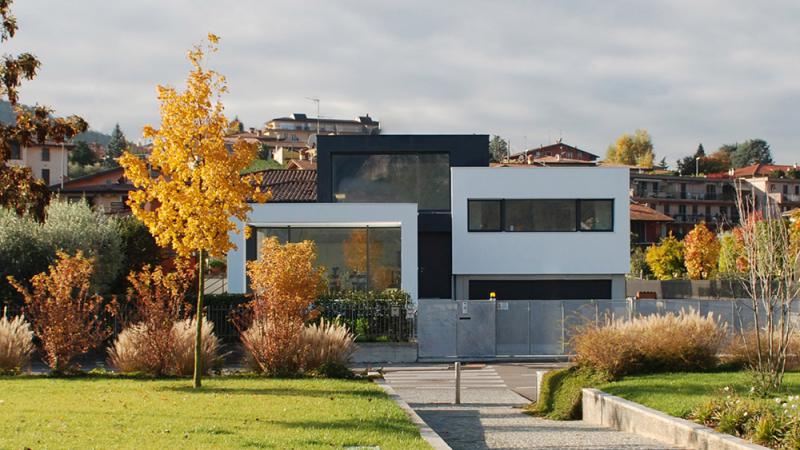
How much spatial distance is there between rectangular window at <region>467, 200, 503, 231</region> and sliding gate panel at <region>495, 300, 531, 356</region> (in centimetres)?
758

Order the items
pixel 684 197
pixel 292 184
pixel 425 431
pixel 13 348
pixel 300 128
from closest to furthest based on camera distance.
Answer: pixel 425 431 < pixel 13 348 < pixel 292 184 < pixel 684 197 < pixel 300 128

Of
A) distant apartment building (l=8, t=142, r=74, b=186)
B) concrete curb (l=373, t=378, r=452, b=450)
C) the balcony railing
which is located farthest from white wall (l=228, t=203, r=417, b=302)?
the balcony railing

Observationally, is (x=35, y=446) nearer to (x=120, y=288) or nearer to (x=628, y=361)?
(x=628, y=361)

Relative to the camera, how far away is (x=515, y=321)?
105ft

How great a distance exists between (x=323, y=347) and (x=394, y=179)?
20160mm

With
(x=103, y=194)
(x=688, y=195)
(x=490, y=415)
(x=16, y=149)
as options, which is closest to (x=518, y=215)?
(x=490, y=415)

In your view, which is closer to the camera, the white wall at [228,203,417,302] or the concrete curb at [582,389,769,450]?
the concrete curb at [582,389,769,450]

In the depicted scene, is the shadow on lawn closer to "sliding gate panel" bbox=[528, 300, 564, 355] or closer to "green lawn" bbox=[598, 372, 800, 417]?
"green lawn" bbox=[598, 372, 800, 417]

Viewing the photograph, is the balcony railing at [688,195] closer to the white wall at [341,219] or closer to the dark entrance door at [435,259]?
the dark entrance door at [435,259]

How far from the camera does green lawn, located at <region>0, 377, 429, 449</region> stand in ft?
37.6

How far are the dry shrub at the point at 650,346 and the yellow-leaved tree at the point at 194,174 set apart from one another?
267 inches

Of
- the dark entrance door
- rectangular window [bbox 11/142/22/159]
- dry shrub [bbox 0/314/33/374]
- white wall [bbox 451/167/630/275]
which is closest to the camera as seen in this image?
rectangular window [bbox 11/142/22/159]

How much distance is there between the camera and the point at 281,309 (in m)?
20.2

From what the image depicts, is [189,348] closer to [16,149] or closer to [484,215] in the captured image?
[484,215]
